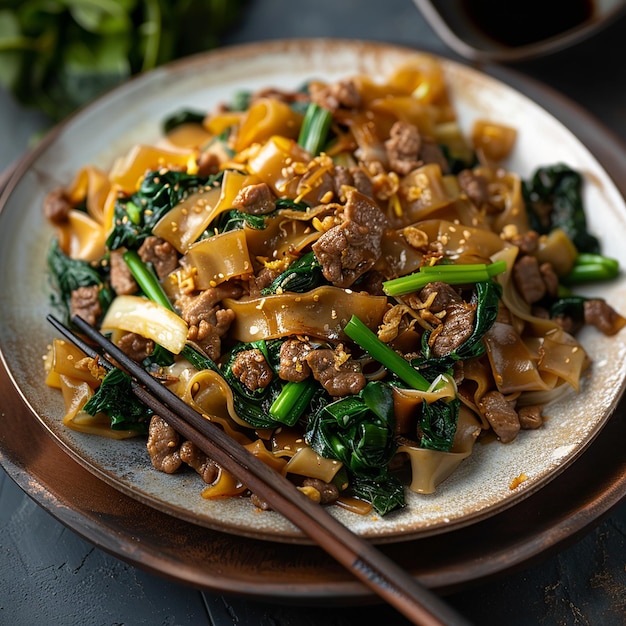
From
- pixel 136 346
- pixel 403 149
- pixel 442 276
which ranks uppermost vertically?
pixel 403 149

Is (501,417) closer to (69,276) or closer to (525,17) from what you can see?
(69,276)

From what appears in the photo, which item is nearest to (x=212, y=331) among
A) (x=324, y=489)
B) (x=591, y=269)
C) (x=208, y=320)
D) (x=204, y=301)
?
(x=208, y=320)

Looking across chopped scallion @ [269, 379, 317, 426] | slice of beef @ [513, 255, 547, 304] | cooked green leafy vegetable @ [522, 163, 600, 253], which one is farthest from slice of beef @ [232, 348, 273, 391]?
cooked green leafy vegetable @ [522, 163, 600, 253]

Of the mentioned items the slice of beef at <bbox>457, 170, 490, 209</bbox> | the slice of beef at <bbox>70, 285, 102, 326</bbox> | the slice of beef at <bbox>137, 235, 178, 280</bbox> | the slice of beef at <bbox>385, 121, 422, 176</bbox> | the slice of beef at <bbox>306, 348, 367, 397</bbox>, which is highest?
the slice of beef at <bbox>385, 121, 422, 176</bbox>

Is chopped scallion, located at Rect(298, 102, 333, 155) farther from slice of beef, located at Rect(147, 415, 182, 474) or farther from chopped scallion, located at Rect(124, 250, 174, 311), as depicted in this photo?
slice of beef, located at Rect(147, 415, 182, 474)

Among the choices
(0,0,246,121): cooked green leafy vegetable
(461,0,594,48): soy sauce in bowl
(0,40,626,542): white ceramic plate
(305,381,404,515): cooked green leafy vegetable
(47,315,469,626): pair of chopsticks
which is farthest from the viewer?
(0,0,246,121): cooked green leafy vegetable

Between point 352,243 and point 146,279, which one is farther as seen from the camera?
point 146,279

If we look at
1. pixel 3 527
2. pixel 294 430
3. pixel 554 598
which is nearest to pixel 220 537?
pixel 294 430
